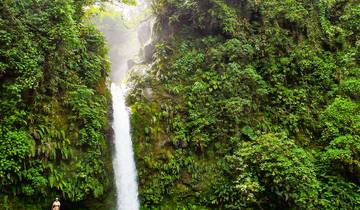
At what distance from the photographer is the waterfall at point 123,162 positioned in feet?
38.4

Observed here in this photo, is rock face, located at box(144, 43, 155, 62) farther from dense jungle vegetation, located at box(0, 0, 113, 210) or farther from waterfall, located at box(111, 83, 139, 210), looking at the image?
dense jungle vegetation, located at box(0, 0, 113, 210)

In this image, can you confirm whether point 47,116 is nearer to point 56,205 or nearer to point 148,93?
point 56,205

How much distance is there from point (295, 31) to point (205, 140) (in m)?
8.31

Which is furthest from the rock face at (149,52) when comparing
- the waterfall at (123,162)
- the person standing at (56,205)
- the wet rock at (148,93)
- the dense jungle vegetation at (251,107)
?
the person standing at (56,205)

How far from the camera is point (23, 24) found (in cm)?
1082

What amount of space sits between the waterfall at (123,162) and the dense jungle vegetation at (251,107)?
0.34 m

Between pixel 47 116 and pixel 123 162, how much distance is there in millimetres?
3530

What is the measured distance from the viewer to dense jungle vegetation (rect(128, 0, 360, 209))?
11562 mm

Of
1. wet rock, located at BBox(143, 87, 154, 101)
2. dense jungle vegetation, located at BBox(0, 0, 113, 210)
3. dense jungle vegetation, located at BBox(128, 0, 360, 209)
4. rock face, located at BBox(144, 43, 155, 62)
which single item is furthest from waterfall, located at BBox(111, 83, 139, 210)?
rock face, located at BBox(144, 43, 155, 62)

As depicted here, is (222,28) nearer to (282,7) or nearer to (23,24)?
(282,7)

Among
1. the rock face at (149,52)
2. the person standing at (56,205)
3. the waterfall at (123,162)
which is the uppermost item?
the rock face at (149,52)

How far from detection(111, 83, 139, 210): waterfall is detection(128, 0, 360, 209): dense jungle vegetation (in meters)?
0.34

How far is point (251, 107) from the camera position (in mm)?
13969

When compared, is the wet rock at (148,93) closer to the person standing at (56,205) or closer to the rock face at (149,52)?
the rock face at (149,52)
